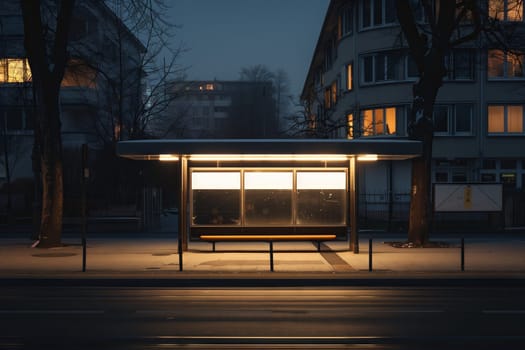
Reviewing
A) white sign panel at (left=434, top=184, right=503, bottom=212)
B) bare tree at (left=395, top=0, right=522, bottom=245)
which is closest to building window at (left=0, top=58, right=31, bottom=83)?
bare tree at (left=395, top=0, right=522, bottom=245)

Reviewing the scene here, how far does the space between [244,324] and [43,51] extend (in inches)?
566

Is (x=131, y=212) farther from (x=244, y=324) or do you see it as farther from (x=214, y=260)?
→ (x=244, y=324)

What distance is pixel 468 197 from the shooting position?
27312 mm

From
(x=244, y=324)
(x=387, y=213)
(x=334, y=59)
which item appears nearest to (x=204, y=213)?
(x=244, y=324)

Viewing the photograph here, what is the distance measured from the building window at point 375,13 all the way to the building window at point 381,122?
539 cm

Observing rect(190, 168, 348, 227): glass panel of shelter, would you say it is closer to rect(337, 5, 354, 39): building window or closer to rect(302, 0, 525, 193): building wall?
rect(302, 0, 525, 193): building wall

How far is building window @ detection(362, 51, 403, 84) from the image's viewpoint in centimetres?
3812

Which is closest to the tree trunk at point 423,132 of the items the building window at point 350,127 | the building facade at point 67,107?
the building window at point 350,127

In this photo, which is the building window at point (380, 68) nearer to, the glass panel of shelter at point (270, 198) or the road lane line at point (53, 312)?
the glass panel of shelter at point (270, 198)

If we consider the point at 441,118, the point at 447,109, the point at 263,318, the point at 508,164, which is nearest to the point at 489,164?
the point at 508,164

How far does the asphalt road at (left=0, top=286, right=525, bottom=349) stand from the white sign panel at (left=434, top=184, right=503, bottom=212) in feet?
45.7

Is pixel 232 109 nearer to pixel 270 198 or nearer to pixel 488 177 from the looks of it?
Answer: pixel 488 177

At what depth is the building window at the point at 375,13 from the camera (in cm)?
3831

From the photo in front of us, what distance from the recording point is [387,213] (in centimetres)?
3150
